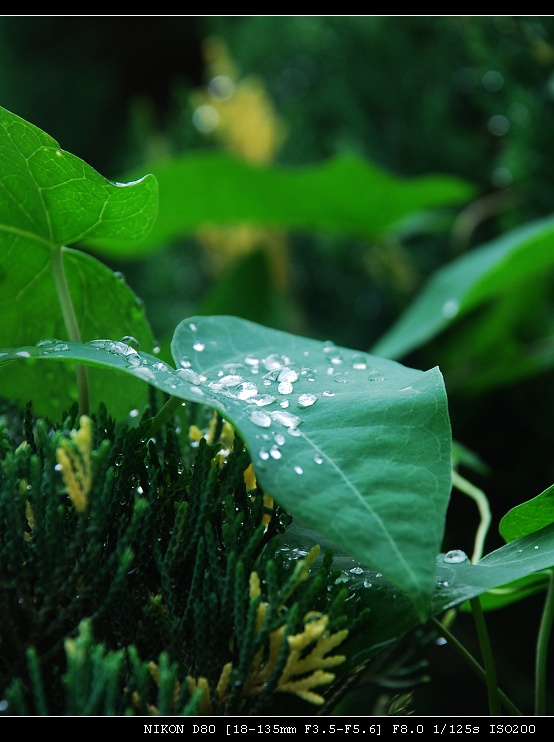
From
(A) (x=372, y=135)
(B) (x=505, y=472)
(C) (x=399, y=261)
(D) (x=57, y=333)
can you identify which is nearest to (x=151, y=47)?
(A) (x=372, y=135)

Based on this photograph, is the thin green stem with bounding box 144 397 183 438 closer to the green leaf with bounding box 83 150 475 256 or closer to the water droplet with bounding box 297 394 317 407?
the water droplet with bounding box 297 394 317 407

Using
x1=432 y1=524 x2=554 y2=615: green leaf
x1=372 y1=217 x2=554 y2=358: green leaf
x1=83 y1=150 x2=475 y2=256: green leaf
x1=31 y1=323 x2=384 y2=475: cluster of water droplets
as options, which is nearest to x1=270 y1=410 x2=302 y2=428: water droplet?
x1=31 y1=323 x2=384 y2=475: cluster of water droplets

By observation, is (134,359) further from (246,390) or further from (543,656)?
(543,656)

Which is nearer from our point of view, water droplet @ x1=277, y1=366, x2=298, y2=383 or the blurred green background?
water droplet @ x1=277, y1=366, x2=298, y2=383

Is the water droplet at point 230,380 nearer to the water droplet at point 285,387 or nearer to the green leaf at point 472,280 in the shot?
the water droplet at point 285,387

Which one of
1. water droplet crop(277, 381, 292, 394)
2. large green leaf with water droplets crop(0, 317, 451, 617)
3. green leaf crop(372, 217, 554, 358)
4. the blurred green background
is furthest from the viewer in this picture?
the blurred green background
